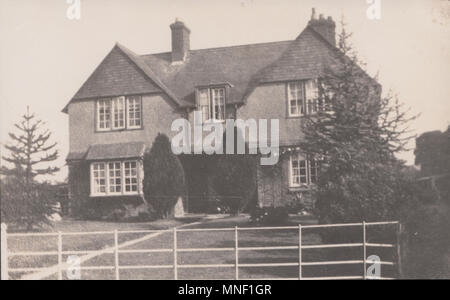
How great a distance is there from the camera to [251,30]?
13.9 metres

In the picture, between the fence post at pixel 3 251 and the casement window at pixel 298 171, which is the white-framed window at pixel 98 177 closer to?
the casement window at pixel 298 171

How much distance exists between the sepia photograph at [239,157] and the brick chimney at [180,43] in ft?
3.62

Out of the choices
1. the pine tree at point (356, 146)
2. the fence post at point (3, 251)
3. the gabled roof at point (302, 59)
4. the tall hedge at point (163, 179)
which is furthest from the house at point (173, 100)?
the fence post at point (3, 251)

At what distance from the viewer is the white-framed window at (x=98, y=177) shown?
76.9 feet

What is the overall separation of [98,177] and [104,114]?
313 centimetres

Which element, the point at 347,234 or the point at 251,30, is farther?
the point at 251,30

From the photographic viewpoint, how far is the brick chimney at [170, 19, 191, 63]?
2478 centimetres

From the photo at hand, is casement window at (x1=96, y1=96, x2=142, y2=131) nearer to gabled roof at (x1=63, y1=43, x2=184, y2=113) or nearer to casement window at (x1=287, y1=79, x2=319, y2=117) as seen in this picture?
gabled roof at (x1=63, y1=43, x2=184, y2=113)

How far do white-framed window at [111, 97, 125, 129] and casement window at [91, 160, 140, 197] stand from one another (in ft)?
6.30

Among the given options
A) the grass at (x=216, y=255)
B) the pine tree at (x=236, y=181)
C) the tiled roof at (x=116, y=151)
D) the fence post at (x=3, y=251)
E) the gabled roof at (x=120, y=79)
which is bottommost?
the grass at (x=216, y=255)

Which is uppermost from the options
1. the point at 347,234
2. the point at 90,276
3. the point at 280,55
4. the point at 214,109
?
the point at 280,55

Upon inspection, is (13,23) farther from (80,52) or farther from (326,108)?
(326,108)
